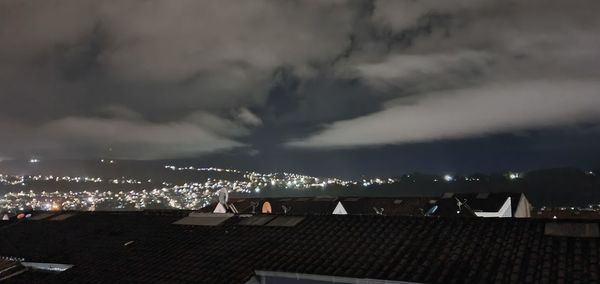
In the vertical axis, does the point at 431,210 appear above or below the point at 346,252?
below

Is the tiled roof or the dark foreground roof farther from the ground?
the dark foreground roof

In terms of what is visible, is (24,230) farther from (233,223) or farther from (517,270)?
(517,270)

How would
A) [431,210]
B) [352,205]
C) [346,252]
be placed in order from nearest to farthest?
[346,252]
[431,210]
[352,205]

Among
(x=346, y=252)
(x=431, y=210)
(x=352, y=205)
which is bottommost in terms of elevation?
(x=431, y=210)

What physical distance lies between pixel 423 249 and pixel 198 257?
278 inches

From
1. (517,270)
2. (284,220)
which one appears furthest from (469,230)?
(284,220)

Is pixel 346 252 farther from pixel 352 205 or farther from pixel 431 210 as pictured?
pixel 352 205

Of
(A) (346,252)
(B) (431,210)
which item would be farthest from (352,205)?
(A) (346,252)

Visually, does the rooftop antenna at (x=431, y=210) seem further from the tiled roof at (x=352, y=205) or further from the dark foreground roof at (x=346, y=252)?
the dark foreground roof at (x=346, y=252)

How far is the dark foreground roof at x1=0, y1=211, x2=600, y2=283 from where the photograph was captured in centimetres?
1031

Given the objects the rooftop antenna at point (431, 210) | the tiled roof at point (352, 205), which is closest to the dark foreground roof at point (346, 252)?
the tiled roof at point (352, 205)

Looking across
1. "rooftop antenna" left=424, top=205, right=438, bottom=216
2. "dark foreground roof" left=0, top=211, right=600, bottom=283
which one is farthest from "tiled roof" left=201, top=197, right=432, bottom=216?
"dark foreground roof" left=0, top=211, right=600, bottom=283

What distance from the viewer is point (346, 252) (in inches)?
494

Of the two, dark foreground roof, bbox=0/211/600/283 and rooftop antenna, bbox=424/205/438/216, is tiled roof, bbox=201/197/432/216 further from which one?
dark foreground roof, bbox=0/211/600/283
